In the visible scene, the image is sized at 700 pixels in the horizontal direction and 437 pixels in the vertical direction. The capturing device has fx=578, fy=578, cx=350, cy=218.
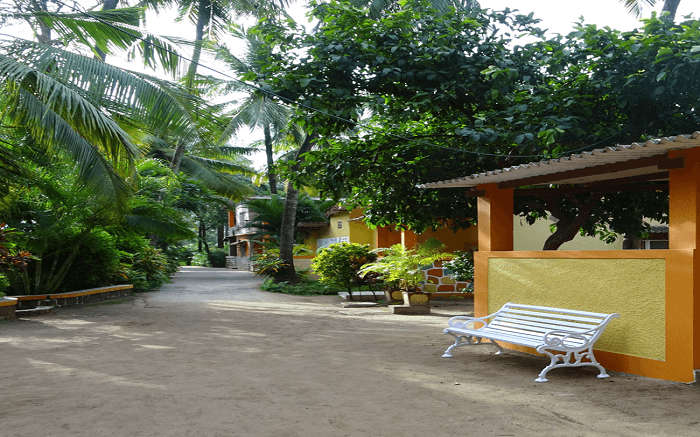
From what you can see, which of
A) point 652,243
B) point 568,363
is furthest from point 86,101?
point 652,243

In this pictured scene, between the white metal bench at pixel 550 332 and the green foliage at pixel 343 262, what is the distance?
25.1ft

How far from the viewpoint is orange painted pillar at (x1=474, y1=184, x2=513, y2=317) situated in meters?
8.43

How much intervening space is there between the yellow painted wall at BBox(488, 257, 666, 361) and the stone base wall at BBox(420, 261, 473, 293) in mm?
7852

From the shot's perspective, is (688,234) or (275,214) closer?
(688,234)

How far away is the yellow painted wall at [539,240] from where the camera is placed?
16.4m

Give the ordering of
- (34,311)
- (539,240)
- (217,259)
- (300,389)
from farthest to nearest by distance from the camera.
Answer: (217,259) < (539,240) < (34,311) < (300,389)

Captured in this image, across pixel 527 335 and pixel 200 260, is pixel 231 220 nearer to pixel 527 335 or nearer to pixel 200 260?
pixel 200 260

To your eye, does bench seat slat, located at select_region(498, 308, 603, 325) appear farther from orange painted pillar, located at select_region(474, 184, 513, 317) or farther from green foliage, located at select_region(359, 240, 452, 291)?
green foliage, located at select_region(359, 240, 452, 291)

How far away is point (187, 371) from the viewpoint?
267 inches

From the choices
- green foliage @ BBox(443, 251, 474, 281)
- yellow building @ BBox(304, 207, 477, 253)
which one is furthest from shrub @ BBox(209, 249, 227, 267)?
green foliage @ BBox(443, 251, 474, 281)

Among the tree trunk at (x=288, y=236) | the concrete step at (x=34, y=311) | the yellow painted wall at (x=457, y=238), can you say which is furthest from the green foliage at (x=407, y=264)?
the concrete step at (x=34, y=311)

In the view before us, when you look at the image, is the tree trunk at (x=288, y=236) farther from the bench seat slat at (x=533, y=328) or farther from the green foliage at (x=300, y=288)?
the bench seat slat at (x=533, y=328)

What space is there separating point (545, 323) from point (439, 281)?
882 centimetres

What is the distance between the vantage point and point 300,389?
5906mm
